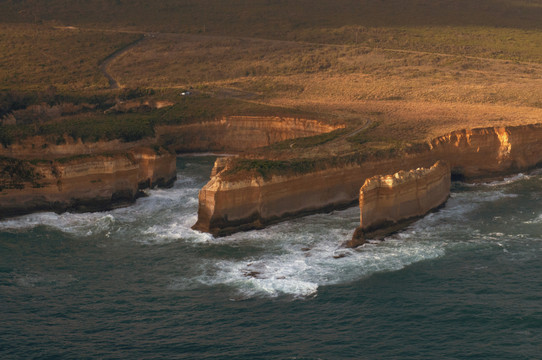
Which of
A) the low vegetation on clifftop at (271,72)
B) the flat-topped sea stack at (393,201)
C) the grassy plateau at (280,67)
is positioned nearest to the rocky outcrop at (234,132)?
the low vegetation on clifftop at (271,72)

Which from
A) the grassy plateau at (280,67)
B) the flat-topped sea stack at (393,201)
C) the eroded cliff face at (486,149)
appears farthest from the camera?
the grassy plateau at (280,67)

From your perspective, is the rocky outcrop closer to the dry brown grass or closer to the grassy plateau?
the grassy plateau

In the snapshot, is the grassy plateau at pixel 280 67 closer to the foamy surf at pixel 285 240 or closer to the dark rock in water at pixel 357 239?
the foamy surf at pixel 285 240

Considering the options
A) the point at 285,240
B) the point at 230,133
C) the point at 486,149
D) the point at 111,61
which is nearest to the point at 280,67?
the point at 111,61

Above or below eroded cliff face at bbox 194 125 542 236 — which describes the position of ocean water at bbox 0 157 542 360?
below

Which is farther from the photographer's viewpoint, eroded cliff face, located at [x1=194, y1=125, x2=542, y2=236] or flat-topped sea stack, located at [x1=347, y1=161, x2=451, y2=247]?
eroded cliff face, located at [x1=194, y1=125, x2=542, y2=236]

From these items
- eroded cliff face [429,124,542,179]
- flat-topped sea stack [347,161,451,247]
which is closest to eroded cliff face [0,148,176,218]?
flat-topped sea stack [347,161,451,247]
